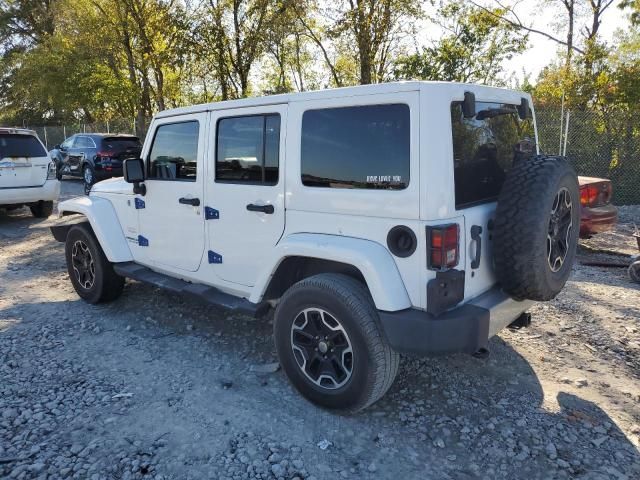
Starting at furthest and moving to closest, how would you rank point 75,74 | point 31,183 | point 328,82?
point 75,74 < point 328,82 < point 31,183

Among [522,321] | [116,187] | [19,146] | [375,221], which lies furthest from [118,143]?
[522,321]

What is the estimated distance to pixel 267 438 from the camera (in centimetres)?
293

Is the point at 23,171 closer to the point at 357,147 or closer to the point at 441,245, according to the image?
the point at 357,147

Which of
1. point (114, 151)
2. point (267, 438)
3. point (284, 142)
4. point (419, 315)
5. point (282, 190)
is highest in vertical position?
point (114, 151)

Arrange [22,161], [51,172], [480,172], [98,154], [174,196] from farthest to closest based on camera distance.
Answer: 1. [98,154]
2. [51,172]
3. [22,161]
4. [174,196]
5. [480,172]

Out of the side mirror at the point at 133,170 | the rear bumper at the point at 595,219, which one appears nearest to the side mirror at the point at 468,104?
the side mirror at the point at 133,170

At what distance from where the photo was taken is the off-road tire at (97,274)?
15.9 feet

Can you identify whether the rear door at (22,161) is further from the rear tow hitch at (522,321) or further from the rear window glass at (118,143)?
the rear tow hitch at (522,321)

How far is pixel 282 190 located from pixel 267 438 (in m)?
1.56

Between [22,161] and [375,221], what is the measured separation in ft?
27.7

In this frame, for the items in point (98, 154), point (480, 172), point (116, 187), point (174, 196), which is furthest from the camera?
point (98, 154)

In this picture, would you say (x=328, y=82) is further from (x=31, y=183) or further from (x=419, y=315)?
(x=419, y=315)

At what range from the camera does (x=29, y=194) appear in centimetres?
917

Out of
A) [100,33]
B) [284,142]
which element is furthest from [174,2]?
[284,142]
